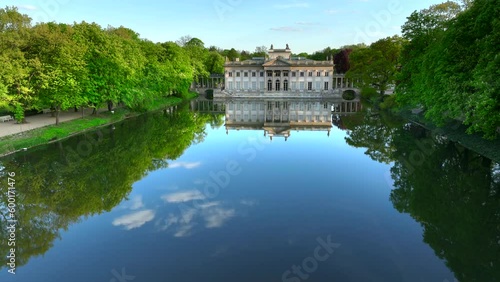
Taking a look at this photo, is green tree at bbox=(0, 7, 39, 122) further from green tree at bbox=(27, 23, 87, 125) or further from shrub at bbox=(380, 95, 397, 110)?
shrub at bbox=(380, 95, 397, 110)

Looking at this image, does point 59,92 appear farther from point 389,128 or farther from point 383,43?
point 383,43

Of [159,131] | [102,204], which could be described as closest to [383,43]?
[159,131]

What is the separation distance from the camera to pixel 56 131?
99.6 ft

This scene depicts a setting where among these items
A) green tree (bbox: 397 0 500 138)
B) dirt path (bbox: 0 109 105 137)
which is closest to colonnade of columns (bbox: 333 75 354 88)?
green tree (bbox: 397 0 500 138)

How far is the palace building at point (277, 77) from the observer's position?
282 ft

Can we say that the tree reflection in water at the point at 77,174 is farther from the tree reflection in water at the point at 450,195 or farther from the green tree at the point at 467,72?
the green tree at the point at 467,72

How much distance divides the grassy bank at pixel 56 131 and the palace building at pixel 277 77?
44.0 metres

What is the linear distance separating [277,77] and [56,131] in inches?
2499

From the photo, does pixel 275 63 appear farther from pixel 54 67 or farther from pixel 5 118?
pixel 5 118

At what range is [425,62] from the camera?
29.3 m

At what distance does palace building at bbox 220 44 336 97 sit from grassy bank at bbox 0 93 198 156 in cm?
4399

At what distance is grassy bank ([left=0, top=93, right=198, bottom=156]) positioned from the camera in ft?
83.8

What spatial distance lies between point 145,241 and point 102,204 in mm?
5058

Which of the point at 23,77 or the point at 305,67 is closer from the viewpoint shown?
the point at 23,77
